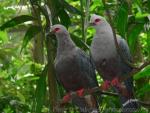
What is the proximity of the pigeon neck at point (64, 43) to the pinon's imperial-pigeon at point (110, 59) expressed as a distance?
131 mm

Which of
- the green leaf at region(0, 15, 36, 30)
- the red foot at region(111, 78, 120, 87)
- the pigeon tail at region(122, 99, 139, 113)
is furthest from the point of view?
the green leaf at region(0, 15, 36, 30)

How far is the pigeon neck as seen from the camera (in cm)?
197

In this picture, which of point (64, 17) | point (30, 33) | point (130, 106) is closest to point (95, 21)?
point (64, 17)

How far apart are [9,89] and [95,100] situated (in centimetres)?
66

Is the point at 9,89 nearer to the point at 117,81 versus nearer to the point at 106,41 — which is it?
the point at 106,41

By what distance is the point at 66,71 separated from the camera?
199 centimetres

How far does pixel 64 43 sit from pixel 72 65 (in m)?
0.12

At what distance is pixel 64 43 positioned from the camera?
6.46ft

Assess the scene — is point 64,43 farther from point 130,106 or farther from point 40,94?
point 130,106

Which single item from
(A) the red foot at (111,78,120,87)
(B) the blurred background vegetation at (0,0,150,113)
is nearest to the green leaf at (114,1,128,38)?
(B) the blurred background vegetation at (0,0,150,113)

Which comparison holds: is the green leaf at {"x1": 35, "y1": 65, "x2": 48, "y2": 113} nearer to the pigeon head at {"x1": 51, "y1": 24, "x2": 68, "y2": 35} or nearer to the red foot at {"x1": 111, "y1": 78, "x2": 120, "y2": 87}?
the pigeon head at {"x1": 51, "y1": 24, "x2": 68, "y2": 35}

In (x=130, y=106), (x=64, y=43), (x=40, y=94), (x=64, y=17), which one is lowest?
(x=130, y=106)

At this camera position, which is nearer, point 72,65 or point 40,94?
point 40,94

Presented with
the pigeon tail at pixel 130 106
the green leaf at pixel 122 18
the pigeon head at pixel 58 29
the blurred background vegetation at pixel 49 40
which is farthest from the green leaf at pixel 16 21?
the pigeon tail at pixel 130 106
